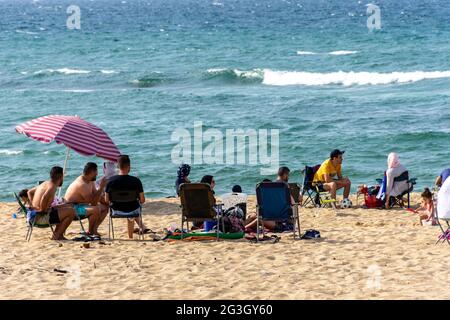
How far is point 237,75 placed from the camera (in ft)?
136

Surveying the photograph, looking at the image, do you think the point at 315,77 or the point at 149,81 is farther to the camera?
the point at 149,81

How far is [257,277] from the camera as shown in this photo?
10.1 m

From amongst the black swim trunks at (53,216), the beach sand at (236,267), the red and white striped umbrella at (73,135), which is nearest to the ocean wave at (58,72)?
the red and white striped umbrella at (73,135)

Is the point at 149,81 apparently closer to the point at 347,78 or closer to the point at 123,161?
the point at 347,78

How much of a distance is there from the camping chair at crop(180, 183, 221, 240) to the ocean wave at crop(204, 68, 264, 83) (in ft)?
92.8

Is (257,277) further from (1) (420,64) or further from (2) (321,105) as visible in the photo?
(1) (420,64)

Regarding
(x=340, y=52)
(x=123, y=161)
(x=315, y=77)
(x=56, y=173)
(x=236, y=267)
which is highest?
(x=340, y=52)

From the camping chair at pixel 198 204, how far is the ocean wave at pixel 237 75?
28300 mm

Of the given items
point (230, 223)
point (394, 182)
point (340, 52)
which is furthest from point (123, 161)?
point (340, 52)

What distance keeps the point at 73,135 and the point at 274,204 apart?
2.76m

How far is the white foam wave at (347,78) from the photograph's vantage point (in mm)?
38094

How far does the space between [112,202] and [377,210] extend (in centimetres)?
457

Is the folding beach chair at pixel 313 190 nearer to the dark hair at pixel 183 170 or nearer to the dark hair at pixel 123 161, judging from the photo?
the dark hair at pixel 183 170

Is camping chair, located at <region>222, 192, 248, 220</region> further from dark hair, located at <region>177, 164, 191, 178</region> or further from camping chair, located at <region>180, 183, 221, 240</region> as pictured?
dark hair, located at <region>177, 164, 191, 178</region>
